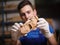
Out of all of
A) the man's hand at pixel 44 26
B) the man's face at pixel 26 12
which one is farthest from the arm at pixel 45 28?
the man's face at pixel 26 12

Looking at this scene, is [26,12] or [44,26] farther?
[26,12]

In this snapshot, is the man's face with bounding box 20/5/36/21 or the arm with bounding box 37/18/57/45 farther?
the man's face with bounding box 20/5/36/21

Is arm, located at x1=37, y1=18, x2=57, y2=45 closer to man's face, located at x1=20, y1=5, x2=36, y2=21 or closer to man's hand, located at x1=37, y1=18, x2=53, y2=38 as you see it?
man's hand, located at x1=37, y1=18, x2=53, y2=38

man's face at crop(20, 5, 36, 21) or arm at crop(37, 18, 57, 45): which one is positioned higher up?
man's face at crop(20, 5, 36, 21)

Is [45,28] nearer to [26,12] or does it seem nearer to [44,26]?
[44,26]

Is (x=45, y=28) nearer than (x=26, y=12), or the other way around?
(x=45, y=28)

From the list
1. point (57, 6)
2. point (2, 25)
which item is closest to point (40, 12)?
A: point (57, 6)

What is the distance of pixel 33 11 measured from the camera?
1.23 meters

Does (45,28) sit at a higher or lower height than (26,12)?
lower

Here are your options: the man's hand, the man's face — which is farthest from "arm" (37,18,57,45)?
the man's face

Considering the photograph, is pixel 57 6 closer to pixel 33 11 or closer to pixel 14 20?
pixel 33 11

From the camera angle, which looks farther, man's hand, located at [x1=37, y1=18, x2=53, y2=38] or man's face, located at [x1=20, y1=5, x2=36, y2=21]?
man's face, located at [x1=20, y1=5, x2=36, y2=21]

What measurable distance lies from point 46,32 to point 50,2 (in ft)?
1.78

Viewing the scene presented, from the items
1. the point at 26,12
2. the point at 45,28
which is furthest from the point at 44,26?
the point at 26,12
